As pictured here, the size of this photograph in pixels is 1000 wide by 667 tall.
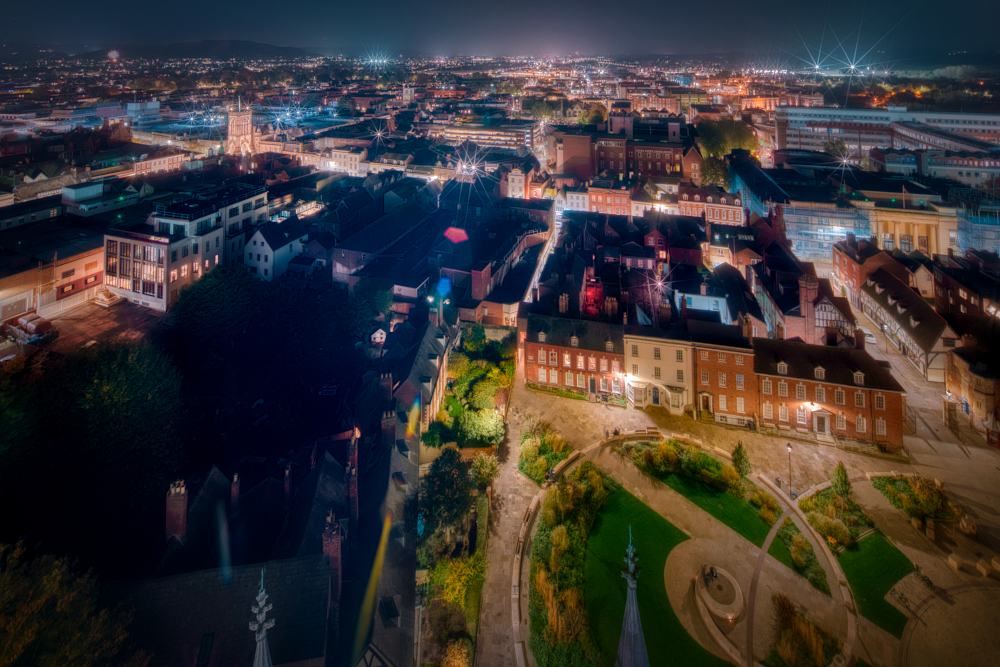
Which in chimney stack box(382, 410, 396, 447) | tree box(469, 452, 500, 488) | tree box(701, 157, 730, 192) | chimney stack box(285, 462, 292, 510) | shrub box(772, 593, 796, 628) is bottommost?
shrub box(772, 593, 796, 628)

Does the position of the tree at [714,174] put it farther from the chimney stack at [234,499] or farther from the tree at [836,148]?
the chimney stack at [234,499]

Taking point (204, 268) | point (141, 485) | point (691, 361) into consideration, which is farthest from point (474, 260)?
point (141, 485)

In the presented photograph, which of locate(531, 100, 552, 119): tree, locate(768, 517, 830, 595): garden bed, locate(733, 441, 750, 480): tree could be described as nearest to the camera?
locate(768, 517, 830, 595): garden bed

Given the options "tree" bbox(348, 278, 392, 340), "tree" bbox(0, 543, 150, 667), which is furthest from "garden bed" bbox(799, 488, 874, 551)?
"tree" bbox(348, 278, 392, 340)

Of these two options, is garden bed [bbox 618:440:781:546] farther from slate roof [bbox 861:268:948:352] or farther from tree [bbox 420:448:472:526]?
slate roof [bbox 861:268:948:352]

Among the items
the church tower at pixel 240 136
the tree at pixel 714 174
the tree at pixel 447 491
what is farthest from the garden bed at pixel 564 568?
the church tower at pixel 240 136
